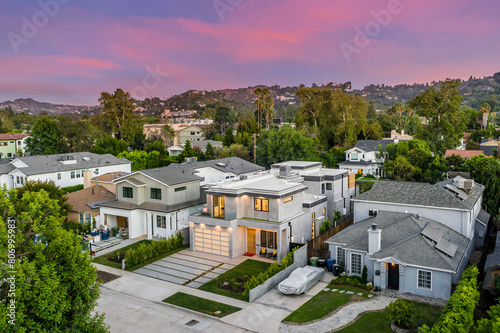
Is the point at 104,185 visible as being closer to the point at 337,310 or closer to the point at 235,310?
the point at 235,310

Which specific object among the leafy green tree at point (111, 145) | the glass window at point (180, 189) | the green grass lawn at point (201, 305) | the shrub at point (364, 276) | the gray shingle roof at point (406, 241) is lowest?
the green grass lawn at point (201, 305)

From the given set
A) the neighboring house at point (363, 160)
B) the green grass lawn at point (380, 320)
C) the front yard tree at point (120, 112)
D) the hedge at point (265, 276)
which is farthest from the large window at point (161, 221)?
the front yard tree at point (120, 112)

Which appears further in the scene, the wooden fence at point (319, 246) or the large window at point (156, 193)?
the large window at point (156, 193)

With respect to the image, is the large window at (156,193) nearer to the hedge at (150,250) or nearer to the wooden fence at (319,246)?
the hedge at (150,250)

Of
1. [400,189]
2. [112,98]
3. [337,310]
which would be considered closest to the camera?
[337,310]

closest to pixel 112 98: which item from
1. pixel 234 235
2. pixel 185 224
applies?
pixel 185 224

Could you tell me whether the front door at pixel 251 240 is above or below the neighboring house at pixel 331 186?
below

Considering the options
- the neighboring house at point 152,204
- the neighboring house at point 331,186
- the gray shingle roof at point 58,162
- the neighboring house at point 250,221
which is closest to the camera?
the neighboring house at point 250,221
